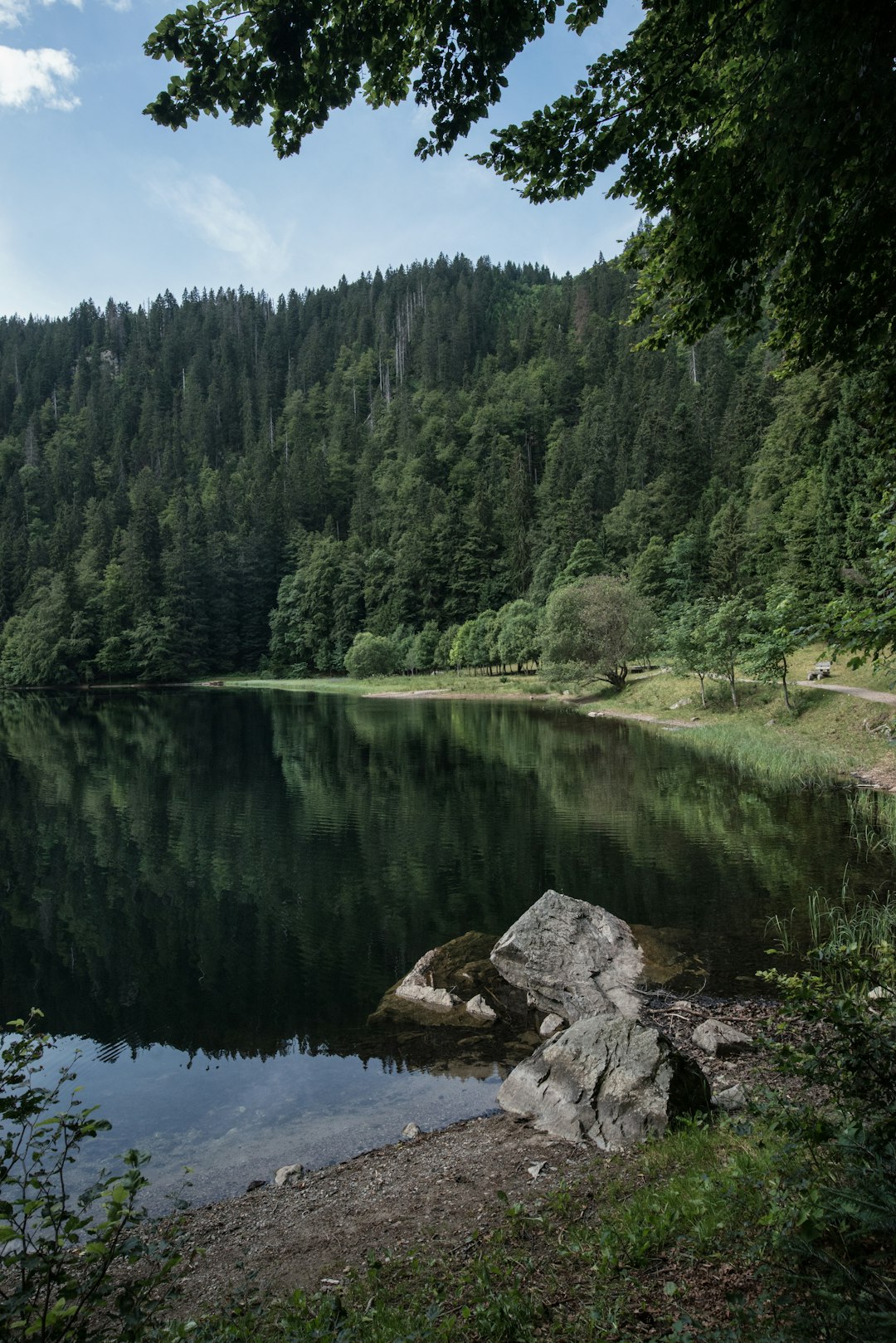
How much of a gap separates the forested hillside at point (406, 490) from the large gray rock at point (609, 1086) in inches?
1732

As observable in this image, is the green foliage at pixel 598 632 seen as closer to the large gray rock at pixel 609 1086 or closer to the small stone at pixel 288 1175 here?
the large gray rock at pixel 609 1086

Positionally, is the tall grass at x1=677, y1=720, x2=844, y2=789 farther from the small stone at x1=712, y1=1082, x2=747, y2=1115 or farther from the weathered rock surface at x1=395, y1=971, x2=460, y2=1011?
the small stone at x1=712, y1=1082, x2=747, y2=1115

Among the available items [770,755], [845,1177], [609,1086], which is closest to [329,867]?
[609,1086]

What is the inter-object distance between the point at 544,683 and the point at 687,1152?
212 feet

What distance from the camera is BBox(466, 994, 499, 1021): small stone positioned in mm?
10836

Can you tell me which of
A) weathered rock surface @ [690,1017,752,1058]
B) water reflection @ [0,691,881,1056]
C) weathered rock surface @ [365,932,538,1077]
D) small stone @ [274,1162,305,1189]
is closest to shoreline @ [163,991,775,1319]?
small stone @ [274,1162,305,1189]

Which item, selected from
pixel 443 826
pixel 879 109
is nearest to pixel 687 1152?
pixel 879 109

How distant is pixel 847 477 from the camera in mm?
49625

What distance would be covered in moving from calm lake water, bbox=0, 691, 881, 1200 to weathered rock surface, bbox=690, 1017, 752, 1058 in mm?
1868

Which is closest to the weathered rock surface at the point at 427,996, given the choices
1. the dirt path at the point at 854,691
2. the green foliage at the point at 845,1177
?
the green foliage at the point at 845,1177

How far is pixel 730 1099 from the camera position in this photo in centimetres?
753

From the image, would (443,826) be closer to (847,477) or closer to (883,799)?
(883,799)

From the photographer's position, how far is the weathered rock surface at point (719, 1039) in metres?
8.91

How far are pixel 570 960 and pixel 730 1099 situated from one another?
13.1 feet
